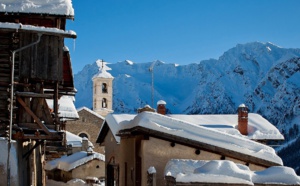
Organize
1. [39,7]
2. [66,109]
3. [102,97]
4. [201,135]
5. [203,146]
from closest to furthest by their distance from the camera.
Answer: [39,7] < [203,146] < [201,135] < [66,109] < [102,97]

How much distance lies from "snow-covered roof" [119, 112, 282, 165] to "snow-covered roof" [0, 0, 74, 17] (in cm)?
483

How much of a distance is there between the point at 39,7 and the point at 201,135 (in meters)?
7.31

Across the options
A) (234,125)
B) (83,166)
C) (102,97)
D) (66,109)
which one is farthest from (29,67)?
(102,97)

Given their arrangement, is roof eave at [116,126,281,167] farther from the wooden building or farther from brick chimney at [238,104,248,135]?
brick chimney at [238,104,248,135]

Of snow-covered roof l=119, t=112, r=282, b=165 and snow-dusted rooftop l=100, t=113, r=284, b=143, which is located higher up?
snow-dusted rooftop l=100, t=113, r=284, b=143

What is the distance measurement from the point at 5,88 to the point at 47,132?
192 centimetres

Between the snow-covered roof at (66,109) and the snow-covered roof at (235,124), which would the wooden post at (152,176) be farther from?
the snow-covered roof at (235,124)

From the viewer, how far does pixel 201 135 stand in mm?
19938

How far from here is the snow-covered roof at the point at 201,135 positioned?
774 inches

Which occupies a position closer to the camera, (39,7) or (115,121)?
(39,7)

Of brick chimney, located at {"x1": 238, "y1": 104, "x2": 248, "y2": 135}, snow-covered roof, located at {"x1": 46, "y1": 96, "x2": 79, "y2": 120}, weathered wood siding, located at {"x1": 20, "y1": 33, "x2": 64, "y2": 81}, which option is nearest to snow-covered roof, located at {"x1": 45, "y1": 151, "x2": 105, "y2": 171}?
snow-covered roof, located at {"x1": 46, "y1": 96, "x2": 79, "y2": 120}

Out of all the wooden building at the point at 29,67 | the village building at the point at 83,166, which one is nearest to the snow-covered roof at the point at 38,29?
the wooden building at the point at 29,67

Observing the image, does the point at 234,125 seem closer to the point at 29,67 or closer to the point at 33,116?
the point at 33,116

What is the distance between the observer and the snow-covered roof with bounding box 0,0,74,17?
17406mm
